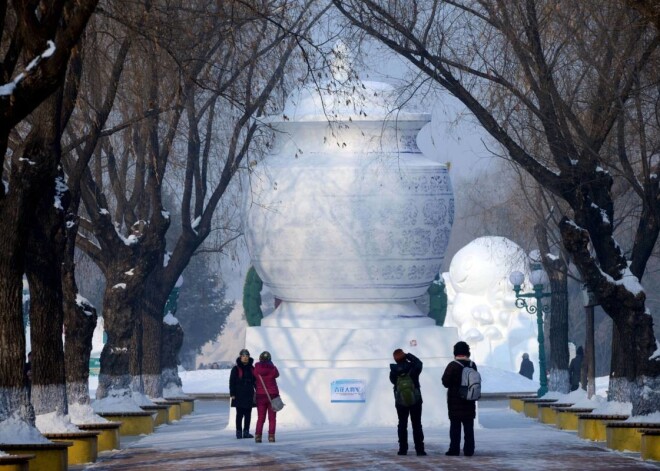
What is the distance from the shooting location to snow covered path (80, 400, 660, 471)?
18.0 metres

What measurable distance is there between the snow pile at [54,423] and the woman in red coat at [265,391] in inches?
152

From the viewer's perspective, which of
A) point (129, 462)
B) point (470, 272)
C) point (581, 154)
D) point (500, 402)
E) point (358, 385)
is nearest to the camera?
point (129, 462)

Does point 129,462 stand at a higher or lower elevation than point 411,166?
lower

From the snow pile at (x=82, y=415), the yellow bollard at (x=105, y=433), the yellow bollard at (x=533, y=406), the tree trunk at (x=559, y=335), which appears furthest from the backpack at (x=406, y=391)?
the tree trunk at (x=559, y=335)

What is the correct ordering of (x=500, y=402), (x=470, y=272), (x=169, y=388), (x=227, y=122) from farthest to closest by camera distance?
(x=470, y=272) → (x=500, y=402) → (x=169, y=388) → (x=227, y=122)

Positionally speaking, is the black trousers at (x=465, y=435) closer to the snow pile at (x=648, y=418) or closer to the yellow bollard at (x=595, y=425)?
the snow pile at (x=648, y=418)

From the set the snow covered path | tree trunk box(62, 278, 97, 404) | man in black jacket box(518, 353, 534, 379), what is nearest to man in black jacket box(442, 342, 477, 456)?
the snow covered path

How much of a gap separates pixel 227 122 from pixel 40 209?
13638mm

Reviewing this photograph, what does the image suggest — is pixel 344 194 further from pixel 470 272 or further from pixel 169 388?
pixel 470 272

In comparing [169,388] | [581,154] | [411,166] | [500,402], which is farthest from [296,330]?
[500,402]

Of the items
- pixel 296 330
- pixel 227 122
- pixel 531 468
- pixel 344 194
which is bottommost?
pixel 531 468

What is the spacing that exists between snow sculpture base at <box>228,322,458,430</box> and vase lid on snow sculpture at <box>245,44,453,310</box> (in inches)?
35.1

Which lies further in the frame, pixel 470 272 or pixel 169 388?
pixel 470 272

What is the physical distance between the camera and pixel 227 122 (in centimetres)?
3306
